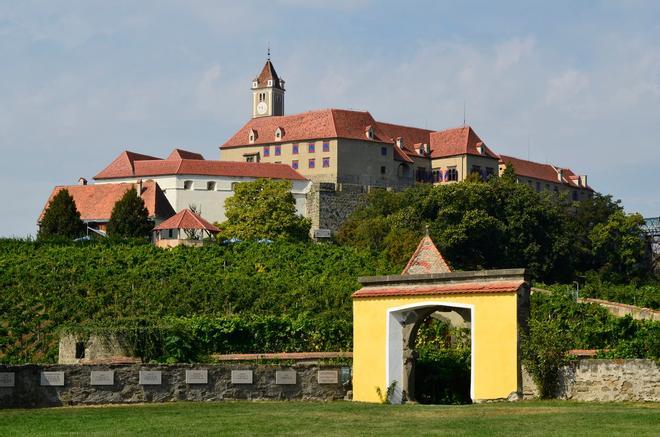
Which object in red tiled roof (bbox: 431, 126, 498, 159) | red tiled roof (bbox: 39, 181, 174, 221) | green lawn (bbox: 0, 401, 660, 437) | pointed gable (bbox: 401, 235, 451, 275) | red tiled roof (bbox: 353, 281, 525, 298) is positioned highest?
red tiled roof (bbox: 431, 126, 498, 159)

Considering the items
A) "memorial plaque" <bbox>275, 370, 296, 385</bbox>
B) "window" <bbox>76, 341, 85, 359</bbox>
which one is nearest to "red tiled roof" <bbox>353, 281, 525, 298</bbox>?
"memorial plaque" <bbox>275, 370, 296, 385</bbox>

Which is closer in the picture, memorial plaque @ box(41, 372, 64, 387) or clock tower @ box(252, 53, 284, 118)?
memorial plaque @ box(41, 372, 64, 387)

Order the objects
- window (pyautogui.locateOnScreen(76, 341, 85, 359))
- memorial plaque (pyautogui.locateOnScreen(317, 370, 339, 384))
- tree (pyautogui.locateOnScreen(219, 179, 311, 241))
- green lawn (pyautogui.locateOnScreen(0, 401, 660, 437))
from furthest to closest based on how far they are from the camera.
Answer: tree (pyautogui.locateOnScreen(219, 179, 311, 241)) → window (pyautogui.locateOnScreen(76, 341, 85, 359)) → memorial plaque (pyautogui.locateOnScreen(317, 370, 339, 384)) → green lawn (pyautogui.locateOnScreen(0, 401, 660, 437))

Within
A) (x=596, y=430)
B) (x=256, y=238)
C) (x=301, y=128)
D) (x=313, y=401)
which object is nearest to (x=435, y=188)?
(x=256, y=238)

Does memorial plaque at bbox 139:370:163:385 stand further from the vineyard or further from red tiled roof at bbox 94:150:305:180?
red tiled roof at bbox 94:150:305:180

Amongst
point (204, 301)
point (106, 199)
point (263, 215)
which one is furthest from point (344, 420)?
point (106, 199)

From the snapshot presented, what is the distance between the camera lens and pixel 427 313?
96.8ft

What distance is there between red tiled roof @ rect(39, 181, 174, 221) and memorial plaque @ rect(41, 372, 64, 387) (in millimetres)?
65965

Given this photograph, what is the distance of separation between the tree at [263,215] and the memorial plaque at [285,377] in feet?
181

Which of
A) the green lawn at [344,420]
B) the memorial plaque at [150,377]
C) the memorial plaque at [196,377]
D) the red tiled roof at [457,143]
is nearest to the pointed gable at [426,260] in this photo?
the green lawn at [344,420]

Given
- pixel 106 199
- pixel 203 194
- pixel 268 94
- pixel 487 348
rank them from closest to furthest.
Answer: pixel 487 348, pixel 106 199, pixel 203 194, pixel 268 94

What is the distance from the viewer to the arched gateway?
2711 cm

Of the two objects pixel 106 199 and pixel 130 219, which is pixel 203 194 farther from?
pixel 130 219

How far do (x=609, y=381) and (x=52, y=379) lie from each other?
12.0 m
